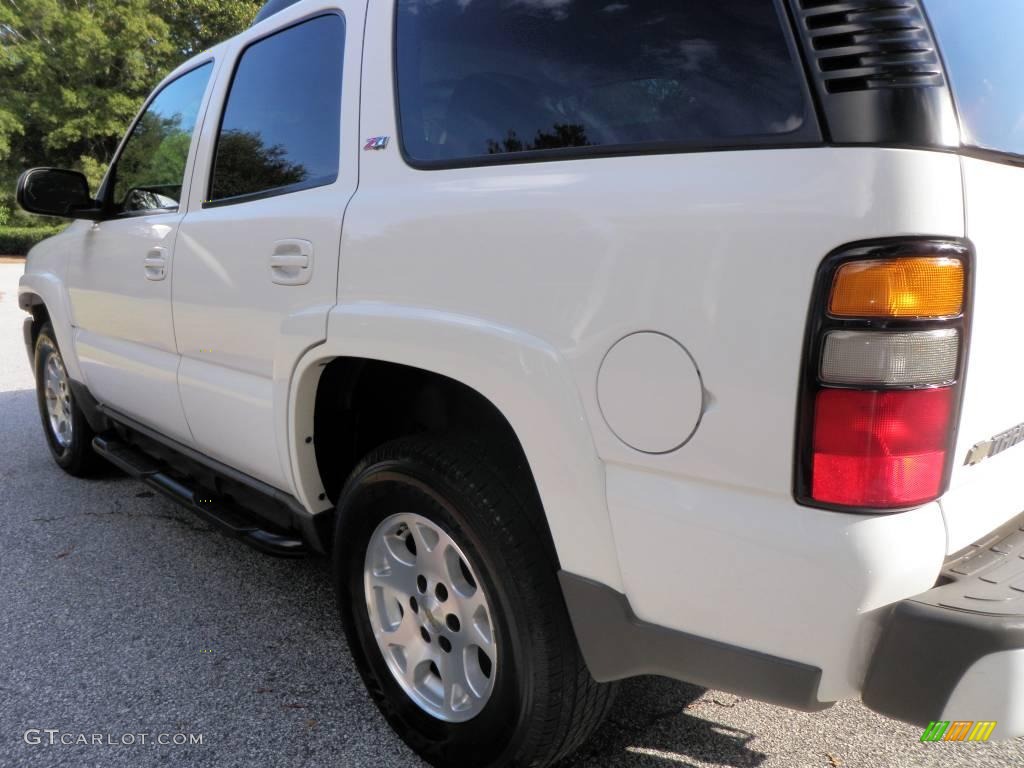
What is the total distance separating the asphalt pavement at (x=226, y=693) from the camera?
2.21m

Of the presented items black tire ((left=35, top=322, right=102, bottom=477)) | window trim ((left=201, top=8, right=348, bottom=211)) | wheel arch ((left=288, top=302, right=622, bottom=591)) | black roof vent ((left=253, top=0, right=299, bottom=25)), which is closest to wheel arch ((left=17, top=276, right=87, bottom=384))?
black tire ((left=35, top=322, right=102, bottom=477))

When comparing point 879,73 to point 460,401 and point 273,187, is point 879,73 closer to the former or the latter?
point 460,401

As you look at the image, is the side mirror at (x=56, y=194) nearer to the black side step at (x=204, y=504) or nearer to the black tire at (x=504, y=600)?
the black side step at (x=204, y=504)

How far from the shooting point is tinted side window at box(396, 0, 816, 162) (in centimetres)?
140

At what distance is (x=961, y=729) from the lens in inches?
53.7

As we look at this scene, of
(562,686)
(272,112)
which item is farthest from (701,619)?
(272,112)

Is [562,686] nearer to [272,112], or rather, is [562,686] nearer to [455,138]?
[455,138]

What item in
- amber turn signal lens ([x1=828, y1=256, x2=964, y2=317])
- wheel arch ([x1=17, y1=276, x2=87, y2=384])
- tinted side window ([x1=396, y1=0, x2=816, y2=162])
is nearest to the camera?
amber turn signal lens ([x1=828, y1=256, x2=964, y2=317])

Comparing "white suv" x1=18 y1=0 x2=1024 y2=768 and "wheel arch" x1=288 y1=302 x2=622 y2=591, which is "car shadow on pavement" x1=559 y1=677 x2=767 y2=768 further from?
"wheel arch" x1=288 y1=302 x2=622 y2=591

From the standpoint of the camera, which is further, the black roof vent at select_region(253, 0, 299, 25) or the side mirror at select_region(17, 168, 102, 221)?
the side mirror at select_region(17, 168, 102, 221)

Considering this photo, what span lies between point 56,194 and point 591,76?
9.70 ft

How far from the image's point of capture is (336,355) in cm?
215

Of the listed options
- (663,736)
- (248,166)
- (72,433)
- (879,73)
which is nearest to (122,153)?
(248,166)
